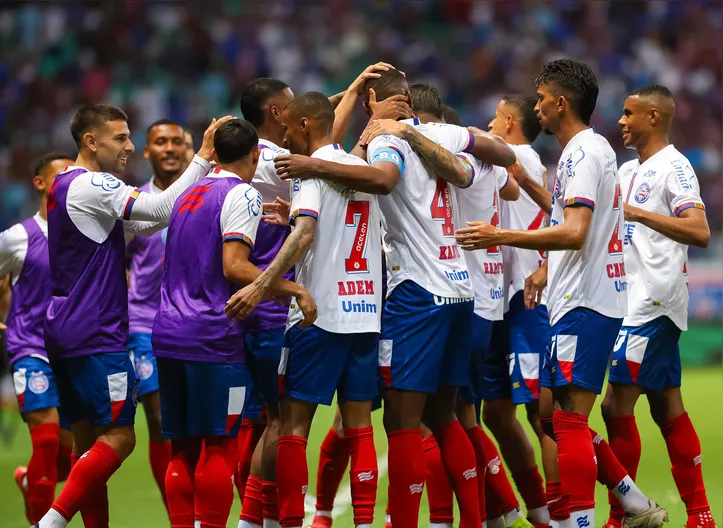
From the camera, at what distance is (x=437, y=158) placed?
5820mm

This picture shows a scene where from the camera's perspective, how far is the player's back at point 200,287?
561cm

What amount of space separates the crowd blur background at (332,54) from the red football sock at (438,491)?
41.1 feet

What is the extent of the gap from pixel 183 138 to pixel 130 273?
3.80 ft

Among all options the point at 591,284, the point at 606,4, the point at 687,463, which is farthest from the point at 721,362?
the point at 591,284

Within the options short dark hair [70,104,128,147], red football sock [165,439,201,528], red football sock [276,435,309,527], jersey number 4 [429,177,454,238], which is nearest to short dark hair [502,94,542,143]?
jersey number 4 [429,177,454,238]

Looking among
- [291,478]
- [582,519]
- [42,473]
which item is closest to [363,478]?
[291,478]

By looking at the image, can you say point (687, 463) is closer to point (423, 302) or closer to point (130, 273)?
point (423, 302)

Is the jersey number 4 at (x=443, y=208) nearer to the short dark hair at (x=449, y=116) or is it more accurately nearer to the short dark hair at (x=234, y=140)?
the short dark hair at (x=234, y=140)

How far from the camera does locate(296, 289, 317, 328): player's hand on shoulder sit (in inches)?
214

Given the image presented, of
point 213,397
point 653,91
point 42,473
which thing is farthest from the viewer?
point 42,473

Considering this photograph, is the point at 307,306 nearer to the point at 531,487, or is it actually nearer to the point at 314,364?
the point at 314,364

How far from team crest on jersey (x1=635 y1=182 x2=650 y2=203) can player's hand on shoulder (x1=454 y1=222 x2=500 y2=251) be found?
1768 millimetres

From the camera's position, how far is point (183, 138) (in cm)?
841

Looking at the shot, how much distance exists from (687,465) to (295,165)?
3.26 meters
